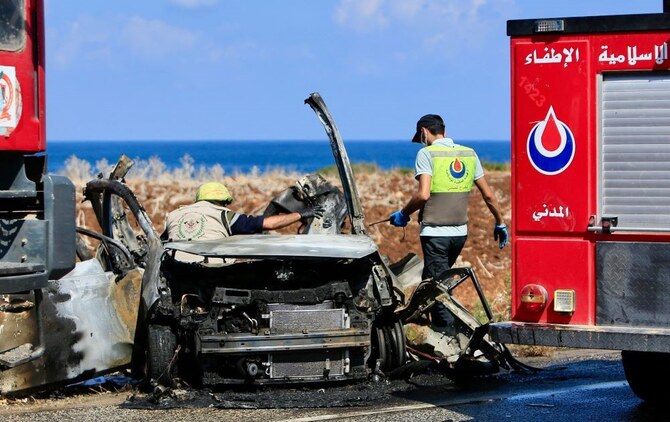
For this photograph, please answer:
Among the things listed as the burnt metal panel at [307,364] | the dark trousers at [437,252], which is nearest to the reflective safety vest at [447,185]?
the dark trousers at [437,252]

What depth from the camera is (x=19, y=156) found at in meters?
7.70

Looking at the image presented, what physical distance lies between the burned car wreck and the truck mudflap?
5.85 ft

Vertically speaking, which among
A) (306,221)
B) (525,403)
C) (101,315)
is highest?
(306,221)

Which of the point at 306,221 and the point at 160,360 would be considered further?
the point at 306,221

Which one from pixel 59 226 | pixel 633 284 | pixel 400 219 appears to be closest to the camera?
pixel 59 226

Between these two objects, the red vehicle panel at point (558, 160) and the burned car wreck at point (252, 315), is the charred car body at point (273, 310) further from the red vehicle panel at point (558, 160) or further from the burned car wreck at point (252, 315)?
the red vehicle panel at point (558, 160)

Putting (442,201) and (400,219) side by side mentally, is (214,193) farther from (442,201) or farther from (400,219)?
(442,201)

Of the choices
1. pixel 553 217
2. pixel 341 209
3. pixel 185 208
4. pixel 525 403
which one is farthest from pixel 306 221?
pixel 553 217

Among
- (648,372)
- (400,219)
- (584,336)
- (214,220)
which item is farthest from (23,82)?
(648,372)

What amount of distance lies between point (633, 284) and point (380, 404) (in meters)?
2.38

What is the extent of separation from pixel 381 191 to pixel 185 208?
15314 mm

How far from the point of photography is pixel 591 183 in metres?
8.10

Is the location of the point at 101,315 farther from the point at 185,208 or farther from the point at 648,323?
the point at 648,323

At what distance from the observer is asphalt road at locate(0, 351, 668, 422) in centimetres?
915
